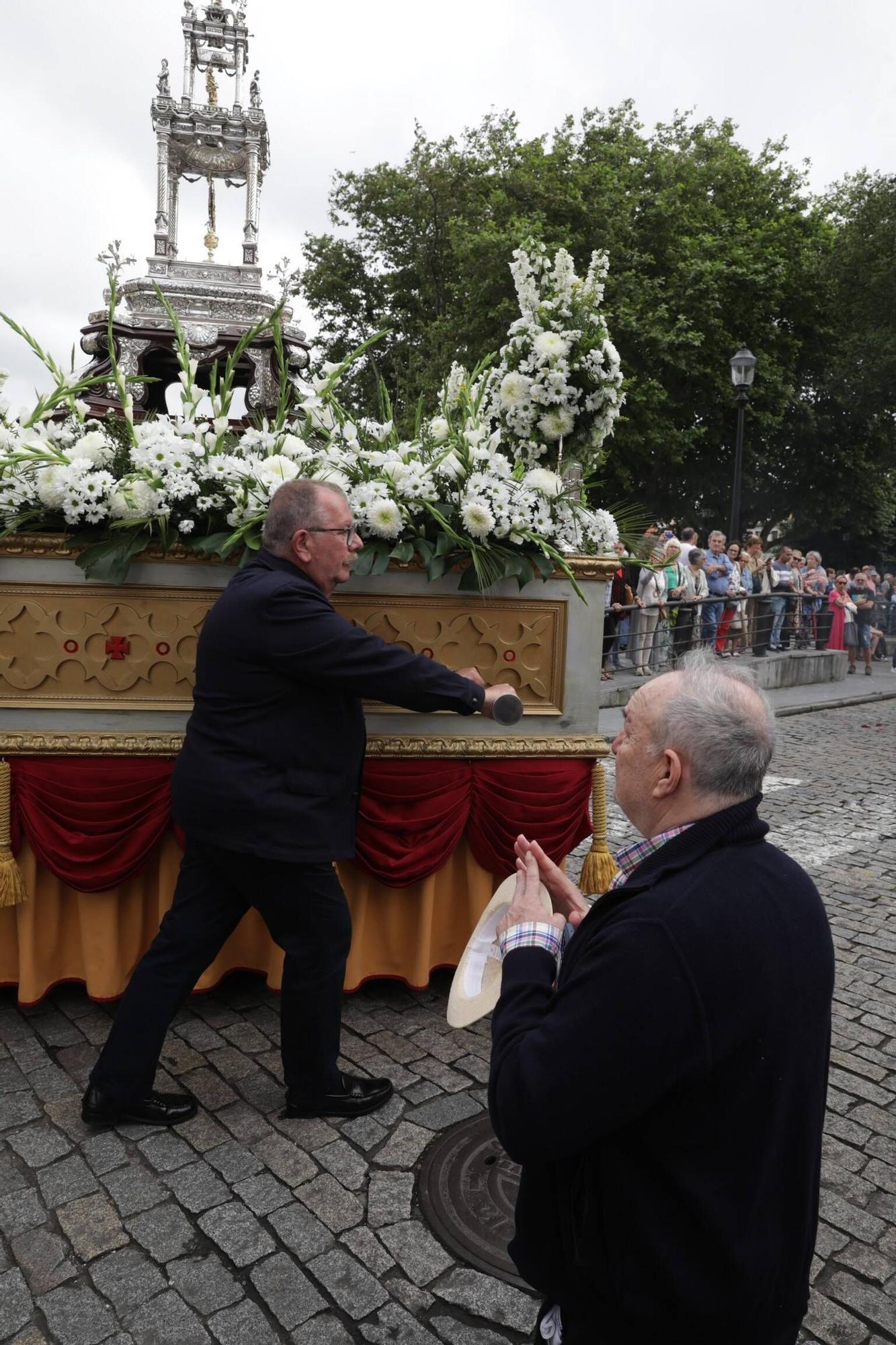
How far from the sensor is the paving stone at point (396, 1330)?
220 centimetres

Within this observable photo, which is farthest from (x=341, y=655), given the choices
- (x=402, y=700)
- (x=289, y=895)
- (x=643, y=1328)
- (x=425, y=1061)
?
(x=643, y=1328)

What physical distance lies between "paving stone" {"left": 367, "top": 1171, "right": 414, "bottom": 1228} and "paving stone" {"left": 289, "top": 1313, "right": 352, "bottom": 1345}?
1.14 feet

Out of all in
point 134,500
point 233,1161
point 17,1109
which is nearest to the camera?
point 233,1161

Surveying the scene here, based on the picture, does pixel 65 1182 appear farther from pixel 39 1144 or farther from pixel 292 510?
pixel 292 510

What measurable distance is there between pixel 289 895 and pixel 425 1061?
1.02 meters

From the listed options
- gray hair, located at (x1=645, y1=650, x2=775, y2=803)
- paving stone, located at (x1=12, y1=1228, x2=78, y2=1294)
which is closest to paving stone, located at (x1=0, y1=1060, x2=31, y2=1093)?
paving stone, located at (x1=12, y1=1228, x2=78, y2=1294)

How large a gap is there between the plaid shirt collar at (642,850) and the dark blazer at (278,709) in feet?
4.73

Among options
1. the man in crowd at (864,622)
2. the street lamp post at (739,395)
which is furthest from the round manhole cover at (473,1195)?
the man in crowd at (864,622)

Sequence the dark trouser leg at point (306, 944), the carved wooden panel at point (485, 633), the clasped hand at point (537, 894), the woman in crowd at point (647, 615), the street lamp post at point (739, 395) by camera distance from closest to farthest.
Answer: the clasped hand at point (537, 894)
the dark trouser leg at point (306, 944)
the carved wooden panel at point (485, 633)
the woman in crowd at point (647, 615)
the street lamp post at point (739, 395)

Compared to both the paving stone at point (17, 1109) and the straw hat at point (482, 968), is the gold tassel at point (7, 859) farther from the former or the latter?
the straw hat at point (482, 968)

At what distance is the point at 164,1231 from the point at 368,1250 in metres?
0.56

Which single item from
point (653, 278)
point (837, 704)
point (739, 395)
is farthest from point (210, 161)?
point (837, 704)

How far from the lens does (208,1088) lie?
3213 mm

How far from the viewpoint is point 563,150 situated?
22484 millimetres
